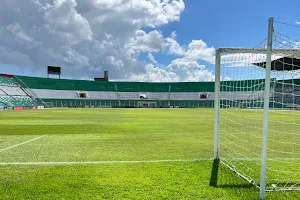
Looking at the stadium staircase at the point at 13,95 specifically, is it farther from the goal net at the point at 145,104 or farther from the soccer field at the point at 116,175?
the soccer field at the point at 116,175

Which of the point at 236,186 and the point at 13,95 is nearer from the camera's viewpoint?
the point at 236,186

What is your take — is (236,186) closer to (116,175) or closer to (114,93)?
(116,175)

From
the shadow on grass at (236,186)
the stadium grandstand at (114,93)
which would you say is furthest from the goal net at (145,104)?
the shadow on grass at (236,186)

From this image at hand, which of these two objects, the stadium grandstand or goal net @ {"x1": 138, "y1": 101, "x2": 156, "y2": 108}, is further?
goal net @ {"x1": 138, "y1": 101, "x2": 156, "y2": 108}

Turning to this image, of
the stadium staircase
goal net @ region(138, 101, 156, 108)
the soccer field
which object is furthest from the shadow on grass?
goal net @ region(138, 101, 156, 108)

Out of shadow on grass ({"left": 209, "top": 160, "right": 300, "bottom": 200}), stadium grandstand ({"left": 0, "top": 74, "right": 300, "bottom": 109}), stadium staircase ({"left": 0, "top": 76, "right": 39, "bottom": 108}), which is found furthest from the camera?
stadium grandstand ({"left": 0, "top": 74, "right": 300, "bottom": 109})

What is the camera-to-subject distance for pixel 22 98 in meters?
51.1

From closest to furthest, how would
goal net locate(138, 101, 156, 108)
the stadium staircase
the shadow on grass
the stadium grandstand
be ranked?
the shadow on grass < the stadium staircase < the stadium grandstand < goal net locate(138, 101, 156, 108)

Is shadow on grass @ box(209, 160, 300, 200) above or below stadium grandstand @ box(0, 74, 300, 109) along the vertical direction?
below

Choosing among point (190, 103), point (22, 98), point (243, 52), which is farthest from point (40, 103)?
point (243, 52)

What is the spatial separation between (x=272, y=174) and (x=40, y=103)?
6067 centimetres

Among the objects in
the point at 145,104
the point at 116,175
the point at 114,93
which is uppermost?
the point at 114,93

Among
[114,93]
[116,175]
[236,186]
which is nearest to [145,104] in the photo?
[114,93]

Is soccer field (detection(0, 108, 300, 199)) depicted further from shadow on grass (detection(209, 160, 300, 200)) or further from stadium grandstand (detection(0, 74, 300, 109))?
stadium grandstand (detection(0, 74, 300, 109))
